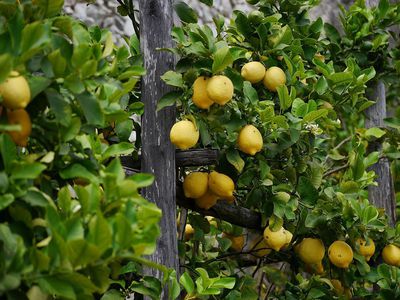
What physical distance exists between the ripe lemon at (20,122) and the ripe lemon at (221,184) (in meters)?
0.63

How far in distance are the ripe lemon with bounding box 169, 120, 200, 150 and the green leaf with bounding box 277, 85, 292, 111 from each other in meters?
0.26

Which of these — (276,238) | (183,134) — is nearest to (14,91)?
Answer: (183,134)

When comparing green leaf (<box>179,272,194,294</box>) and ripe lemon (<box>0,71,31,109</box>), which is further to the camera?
green leaf (<box>179,272,194,294</box>)

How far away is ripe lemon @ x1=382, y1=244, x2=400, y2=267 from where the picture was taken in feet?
6.29

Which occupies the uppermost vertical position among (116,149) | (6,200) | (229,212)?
(6,200)

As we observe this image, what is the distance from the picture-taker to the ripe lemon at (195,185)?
160 centimetres

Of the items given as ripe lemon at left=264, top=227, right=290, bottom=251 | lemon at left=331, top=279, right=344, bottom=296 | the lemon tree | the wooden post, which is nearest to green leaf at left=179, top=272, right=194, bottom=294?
the lemon tree

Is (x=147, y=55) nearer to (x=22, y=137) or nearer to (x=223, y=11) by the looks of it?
(x=22, y=137)

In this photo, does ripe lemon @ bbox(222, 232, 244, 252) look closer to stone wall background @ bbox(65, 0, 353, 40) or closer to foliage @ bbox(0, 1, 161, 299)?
foliage @ bbox(0, 1, 161, 299)

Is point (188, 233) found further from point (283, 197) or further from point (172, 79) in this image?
point (172, 79)

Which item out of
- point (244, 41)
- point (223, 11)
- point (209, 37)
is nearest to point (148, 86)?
point (209, 37)

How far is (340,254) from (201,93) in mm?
569

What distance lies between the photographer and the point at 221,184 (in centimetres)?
158

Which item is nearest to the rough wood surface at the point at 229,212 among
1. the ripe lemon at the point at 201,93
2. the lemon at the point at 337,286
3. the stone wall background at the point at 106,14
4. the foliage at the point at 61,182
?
the ripe lemon at the point at 201,93
